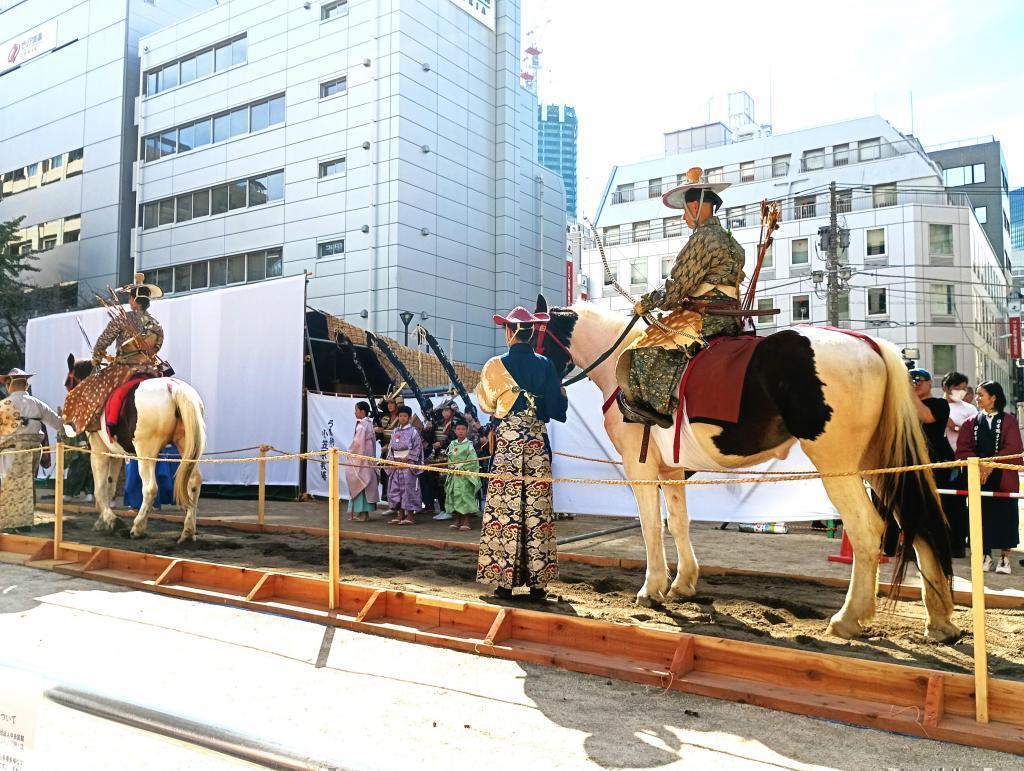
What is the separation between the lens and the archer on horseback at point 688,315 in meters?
4.64

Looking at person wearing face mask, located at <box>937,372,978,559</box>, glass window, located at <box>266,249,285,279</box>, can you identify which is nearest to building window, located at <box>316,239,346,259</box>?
glass window, located at <box>266,249,285,279</box>

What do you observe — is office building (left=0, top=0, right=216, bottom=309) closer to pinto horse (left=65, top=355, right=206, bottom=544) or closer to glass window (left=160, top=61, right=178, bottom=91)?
glass window (left=160, top=61, right=178, bottom=91)

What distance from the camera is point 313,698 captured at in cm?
332

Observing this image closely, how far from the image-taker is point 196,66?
25578mm

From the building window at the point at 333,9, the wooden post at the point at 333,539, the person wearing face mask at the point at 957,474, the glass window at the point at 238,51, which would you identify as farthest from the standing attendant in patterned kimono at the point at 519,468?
the glass window at the point at 238,51

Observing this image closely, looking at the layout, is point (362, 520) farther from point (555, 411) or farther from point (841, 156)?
point (841, 156)

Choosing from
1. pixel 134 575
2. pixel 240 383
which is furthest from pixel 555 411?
pixel 240 383

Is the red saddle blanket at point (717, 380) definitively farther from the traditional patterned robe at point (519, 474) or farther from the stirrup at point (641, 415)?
the traditional patterned robe at point (519, 474)

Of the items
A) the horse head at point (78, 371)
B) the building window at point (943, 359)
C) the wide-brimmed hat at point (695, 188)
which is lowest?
the horse head at point (78, 371)

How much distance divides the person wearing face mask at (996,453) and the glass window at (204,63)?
86.4 feet

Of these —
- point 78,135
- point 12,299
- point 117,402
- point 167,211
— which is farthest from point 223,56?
point 117,402

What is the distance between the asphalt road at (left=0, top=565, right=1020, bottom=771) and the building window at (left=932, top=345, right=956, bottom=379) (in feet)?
106

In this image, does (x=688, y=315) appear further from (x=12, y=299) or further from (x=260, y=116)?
(x=12, y=299)

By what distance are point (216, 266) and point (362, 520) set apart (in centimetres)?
1755
